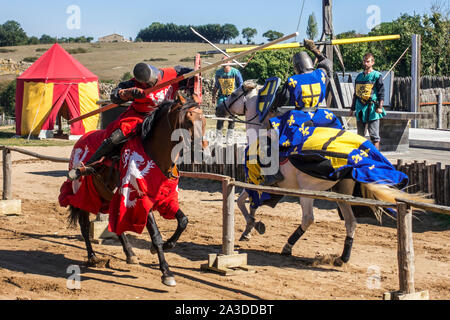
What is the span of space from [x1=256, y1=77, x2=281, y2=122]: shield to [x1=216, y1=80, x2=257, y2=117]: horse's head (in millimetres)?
369

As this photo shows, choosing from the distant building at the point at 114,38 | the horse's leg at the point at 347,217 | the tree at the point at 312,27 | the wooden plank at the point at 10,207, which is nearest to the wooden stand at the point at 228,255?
the horse's leg at the point at 347,217

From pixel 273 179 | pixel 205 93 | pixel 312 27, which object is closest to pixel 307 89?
pixel 273 179

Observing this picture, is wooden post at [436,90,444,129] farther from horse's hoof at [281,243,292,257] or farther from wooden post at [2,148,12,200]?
wooden post at [2,148,12,200]

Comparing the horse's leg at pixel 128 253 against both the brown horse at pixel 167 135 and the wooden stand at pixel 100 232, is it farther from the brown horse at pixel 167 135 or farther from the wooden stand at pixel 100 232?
the wooden stand at pixel 100 232

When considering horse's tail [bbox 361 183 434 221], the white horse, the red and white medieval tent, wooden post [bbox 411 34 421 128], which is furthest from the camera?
the red and white medieval tent

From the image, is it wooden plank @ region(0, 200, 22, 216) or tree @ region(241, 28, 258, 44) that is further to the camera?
tree @ region(241, 28, 258, 44)

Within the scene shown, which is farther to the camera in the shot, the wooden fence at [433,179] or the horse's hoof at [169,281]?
the wooden fence at [433,179]

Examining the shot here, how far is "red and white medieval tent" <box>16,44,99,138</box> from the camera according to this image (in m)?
21.2

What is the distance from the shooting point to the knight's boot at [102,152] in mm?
6578

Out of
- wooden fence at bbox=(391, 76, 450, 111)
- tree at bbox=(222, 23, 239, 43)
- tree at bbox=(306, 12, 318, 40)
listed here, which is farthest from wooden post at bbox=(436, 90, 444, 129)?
tree at bbox=(222, 23, 239, 43)

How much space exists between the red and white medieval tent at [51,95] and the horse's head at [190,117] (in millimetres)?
15722

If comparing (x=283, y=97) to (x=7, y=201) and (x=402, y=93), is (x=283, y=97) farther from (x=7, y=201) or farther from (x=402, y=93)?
(x=402, y=93)

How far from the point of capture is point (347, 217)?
733cm

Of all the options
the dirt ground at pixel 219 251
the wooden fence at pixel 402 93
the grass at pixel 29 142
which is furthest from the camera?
the wooden fence at pixel 402 93
